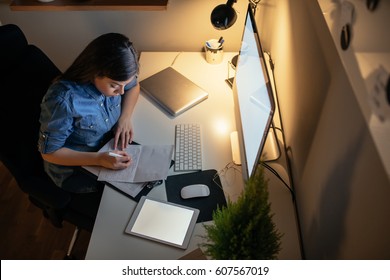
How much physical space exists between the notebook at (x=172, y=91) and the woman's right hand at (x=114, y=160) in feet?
1.15

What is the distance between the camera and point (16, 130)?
1179 millimetres

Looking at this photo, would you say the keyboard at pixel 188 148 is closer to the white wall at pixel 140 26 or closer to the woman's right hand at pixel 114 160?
the woman's right hand at pixel 114 160

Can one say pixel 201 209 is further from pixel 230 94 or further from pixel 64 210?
pixel 230 94

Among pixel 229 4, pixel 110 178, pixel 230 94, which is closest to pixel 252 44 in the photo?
pixel 229 4

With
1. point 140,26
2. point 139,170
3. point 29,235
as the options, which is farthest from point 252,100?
point 29,235

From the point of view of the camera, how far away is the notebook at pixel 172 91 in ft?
4.92

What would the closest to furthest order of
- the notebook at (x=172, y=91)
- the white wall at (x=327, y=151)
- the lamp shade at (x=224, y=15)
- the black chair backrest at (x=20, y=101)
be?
the white wall at (x=327, y=151), the black chair backrest at (x=20, y=101), the lamp shade at (x=224, y=15), the notebook at (x=172, y=91)

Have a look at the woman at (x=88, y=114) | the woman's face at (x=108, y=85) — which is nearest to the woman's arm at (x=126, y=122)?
the woman at (x=88, y=114)

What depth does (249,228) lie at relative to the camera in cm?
75

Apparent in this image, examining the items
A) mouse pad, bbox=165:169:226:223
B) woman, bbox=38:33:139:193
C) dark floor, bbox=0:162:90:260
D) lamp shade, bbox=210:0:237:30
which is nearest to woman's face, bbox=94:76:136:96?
woman, bbox=38:33:139:193

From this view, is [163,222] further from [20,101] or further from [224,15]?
[224,15]

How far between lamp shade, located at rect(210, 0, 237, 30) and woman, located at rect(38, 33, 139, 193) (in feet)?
1.38

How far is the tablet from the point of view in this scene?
107 centimetres
